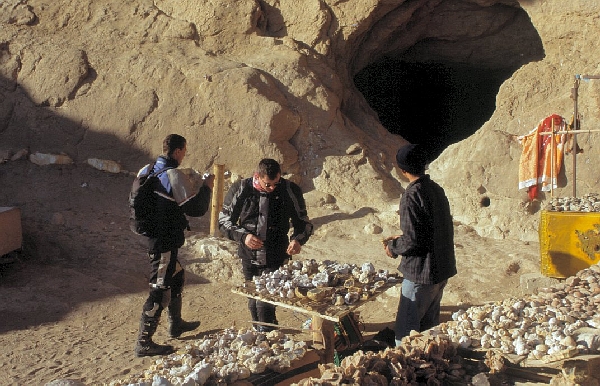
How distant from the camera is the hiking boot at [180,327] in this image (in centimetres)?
556

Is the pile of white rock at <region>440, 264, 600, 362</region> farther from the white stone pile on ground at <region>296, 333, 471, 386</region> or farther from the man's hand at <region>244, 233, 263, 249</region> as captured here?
the man's hand at <region>244, 233, 263, 249</region>

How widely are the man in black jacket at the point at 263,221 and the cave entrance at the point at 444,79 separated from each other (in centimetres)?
621

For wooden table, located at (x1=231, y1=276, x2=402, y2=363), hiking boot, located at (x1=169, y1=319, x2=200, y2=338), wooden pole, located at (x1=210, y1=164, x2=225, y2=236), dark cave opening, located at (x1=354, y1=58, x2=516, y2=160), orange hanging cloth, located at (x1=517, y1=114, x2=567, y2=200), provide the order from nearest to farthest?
wooden table, located at (x1=231, y1=276, x2=402, y2=363), hiking boot, located at (x1=169, y1=319, x2=200, y2=338), orange hanging cloth, located at (x1=517, y1=114, x2=567, y2=200), wooden pole, located at (x1=210, y1=164, x2=225, y2=236), dark cave opening, located at (x1=354, y1=58, x2=516, y2=160)

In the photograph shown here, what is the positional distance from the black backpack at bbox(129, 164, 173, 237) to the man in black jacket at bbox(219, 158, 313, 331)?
1.80 ft

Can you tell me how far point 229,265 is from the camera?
24.3 feet

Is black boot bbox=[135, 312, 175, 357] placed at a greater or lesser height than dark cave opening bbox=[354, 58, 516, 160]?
lesser

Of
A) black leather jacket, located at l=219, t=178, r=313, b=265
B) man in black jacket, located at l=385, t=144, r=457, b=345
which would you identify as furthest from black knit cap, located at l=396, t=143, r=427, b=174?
black leather jacket, located at l=219, t=178, r=313, b=265

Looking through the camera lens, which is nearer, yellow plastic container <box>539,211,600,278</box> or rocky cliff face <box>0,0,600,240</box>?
yellow plastic container <box>539,211,600,278</box>

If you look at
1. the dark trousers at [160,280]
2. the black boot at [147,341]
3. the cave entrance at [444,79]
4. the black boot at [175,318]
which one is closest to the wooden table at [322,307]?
the dark trousers at [160,280]

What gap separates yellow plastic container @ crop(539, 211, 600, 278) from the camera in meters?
5.67

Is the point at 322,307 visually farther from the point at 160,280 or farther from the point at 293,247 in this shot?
the point at 160,280

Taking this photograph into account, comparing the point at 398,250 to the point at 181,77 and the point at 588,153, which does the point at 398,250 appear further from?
the point at 181,77

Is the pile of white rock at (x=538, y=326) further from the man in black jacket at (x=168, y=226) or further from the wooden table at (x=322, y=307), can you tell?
the man in black jacket at (x=168, y=226)

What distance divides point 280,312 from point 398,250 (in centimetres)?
262
